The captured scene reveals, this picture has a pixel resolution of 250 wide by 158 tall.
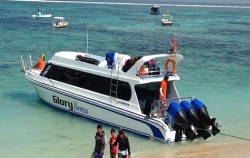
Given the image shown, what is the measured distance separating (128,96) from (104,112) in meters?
1.26

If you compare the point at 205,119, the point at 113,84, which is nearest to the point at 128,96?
the point at 113,84

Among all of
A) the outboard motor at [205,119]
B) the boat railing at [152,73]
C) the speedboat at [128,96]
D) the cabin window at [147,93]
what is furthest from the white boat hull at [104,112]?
the boat railing at [152,73]

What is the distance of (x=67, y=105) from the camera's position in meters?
18.5

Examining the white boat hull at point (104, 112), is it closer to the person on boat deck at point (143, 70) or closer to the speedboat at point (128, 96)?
the speedboat at point (128, 96)

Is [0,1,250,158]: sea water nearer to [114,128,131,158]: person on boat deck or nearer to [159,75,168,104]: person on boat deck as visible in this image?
[159,75,168,104]: person on boat deck

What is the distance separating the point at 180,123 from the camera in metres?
15.3

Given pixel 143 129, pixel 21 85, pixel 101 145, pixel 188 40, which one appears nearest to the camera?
pixel 101 145

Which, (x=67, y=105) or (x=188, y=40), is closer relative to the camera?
(x=67, y=105)

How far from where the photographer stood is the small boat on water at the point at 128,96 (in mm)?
15539

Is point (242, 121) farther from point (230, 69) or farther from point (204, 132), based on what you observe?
point (230, 69)

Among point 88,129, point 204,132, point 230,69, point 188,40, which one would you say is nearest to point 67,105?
point 88,129

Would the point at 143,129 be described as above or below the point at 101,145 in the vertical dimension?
below

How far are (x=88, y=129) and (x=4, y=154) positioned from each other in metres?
3.62

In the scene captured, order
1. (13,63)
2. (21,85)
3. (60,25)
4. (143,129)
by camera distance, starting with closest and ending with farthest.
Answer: (143,129) → (21,85) → (13,63) → (60,25)
